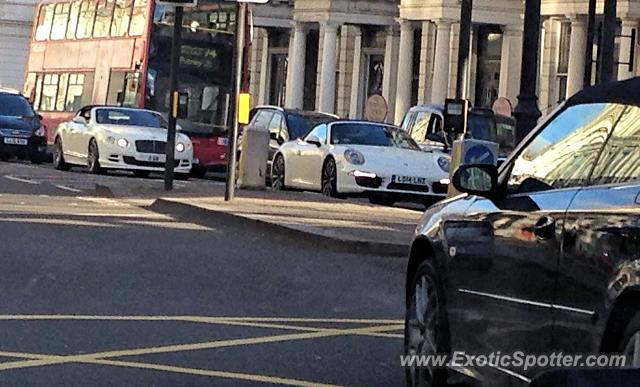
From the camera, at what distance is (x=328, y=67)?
189 feet

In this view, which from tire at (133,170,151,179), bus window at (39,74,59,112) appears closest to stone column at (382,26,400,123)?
bus window at (39,74,59,112)

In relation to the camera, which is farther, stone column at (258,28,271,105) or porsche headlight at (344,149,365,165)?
stone column at (258,28,271,105)

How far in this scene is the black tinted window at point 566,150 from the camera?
6750mm

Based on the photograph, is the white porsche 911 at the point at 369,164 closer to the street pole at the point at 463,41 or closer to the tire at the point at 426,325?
the street pole at the point at 463,41

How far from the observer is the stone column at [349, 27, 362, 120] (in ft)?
193

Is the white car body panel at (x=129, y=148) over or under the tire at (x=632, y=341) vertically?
over

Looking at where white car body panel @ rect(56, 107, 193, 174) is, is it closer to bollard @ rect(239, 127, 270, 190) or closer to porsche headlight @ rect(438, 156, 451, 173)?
bollard @ rect(239, 127, 270, 190)

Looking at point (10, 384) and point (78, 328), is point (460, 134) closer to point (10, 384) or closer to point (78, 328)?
point (78, 328)

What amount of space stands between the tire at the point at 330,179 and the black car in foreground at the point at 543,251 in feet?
54.1

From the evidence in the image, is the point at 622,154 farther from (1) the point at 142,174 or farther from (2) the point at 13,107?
(2) the point at 13,107

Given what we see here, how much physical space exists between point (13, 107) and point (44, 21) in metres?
5.63

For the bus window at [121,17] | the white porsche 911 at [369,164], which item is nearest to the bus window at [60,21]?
the bus window at [121,17]

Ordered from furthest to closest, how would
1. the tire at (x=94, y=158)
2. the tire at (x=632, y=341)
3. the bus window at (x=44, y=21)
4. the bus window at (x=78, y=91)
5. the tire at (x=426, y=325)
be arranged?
the bus window at (x=44, y=21) → the bus window at (x=78, y=91) → the tire at (x=94, y=158) → the tire at (x=426, y=325) → the tire at (x=632, y=341)

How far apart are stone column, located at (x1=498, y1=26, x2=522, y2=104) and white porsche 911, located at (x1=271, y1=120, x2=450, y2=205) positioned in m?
24.5
